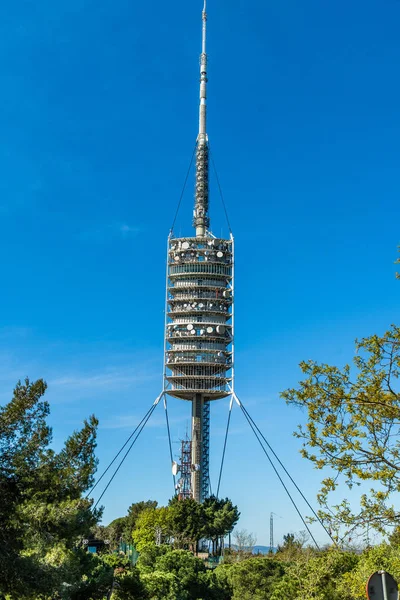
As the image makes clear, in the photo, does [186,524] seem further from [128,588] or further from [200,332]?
[128,588]

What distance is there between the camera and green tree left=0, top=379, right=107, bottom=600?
888 inches

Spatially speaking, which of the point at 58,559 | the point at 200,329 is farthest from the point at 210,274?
the point at 58,559

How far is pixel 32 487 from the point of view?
75.4 ft

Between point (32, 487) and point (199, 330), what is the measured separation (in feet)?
242

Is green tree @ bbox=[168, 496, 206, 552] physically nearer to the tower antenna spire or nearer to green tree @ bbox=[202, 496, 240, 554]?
green tree @ bbox=[202, 496, 240, 554]

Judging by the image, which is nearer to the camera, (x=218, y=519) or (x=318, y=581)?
(x=318, y=581)

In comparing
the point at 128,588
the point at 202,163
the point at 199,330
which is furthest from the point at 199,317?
the point at 128,588

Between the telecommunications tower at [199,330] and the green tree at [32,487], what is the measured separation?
2726 inches

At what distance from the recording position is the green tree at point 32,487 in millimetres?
22547

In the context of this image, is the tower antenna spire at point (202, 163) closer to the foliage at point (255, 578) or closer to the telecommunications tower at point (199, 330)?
the telecommunications tower at point (199, 330)

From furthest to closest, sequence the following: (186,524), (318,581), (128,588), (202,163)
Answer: (202,163) < (186,524) < (318,581) < (128,588)

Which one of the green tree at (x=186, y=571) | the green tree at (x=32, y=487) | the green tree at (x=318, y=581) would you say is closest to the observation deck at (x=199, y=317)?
the green tree at (x=186, y=571)

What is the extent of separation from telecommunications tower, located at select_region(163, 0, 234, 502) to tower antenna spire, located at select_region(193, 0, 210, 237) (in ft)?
10.8

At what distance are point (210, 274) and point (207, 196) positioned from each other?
50.8ft
